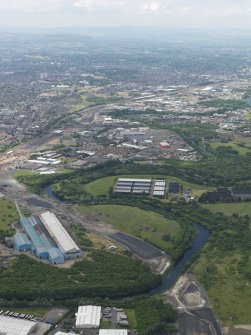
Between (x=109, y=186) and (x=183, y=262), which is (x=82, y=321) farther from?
(x=109, y=186)

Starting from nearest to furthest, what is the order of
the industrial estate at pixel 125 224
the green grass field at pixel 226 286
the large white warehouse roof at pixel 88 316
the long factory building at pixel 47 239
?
the large white warehouse roof at pixel 88 316 < the industrial estate at pixel 125 224 < the green grass field at pixel 226 286 < the long factory building at pixel 47 239

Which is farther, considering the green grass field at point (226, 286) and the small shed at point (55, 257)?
the small shed at point (55, 257)

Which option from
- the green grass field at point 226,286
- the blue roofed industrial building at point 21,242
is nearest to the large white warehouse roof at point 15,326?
the blue roofed industrial building at point 21,242

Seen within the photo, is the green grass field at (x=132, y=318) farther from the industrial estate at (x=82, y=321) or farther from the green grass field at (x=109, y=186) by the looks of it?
the green grass field at (x=109, y=186)

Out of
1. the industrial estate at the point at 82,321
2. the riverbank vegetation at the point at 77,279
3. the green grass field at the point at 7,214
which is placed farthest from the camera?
the green grass field at the point at 7,214

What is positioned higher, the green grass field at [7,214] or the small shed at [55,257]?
the small shed at [55,257]

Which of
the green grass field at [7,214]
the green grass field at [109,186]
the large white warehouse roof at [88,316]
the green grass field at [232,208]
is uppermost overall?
the large white warehouse roof at [88,316]

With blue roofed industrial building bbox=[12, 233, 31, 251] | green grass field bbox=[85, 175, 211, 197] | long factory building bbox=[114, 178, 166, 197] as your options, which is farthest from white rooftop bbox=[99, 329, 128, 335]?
green grass field bbox=[85, 175, 211, 197]
